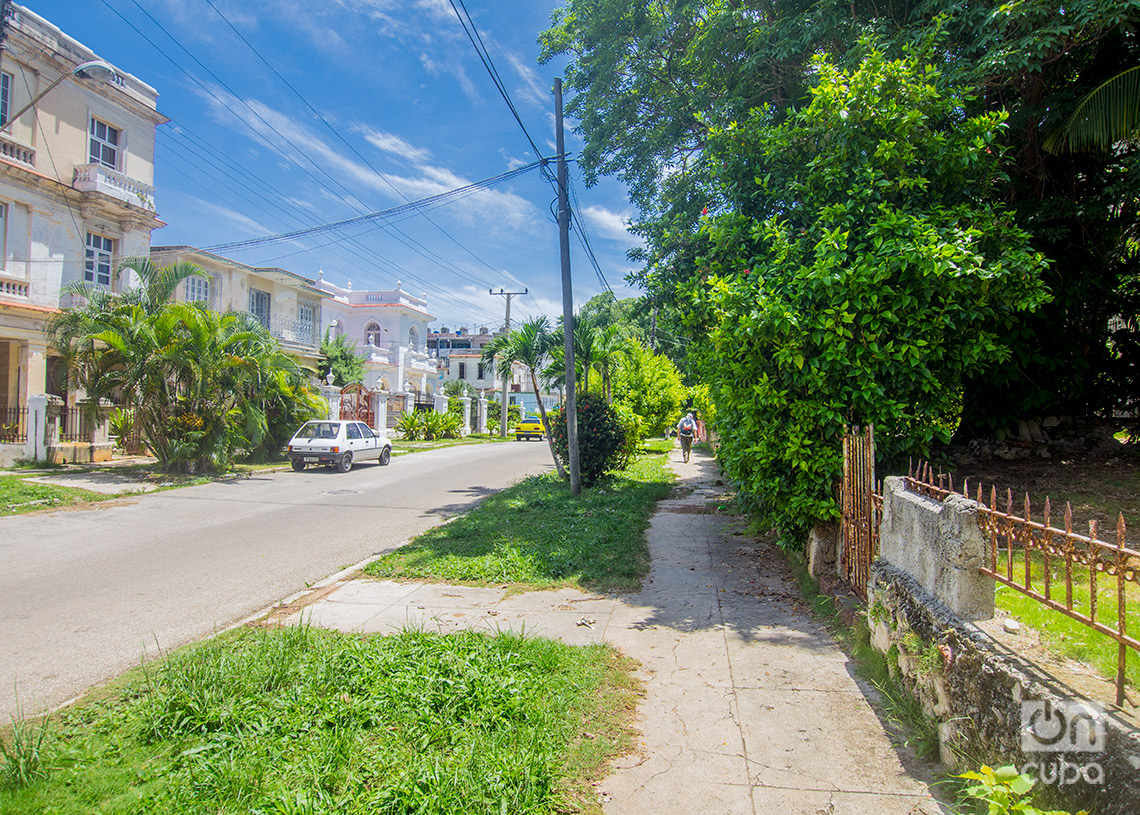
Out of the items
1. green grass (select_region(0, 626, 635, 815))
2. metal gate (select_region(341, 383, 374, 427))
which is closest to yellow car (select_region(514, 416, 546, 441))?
metal gate (select_region(341, 383, 374, 427))

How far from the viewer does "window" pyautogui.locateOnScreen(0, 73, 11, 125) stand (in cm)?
1783

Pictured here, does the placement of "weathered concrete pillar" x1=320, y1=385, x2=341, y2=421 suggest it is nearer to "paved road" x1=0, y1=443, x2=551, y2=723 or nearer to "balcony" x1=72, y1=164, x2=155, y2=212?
"balcony" x1=72, y1=164, x2=155, y2=212

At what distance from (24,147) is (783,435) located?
73.7 feet

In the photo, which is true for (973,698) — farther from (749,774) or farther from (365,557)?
(365,557)

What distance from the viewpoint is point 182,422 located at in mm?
16703

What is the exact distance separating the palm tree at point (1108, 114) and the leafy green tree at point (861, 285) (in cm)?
186

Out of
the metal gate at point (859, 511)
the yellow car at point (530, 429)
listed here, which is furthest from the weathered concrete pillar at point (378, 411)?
the metal gate at point (859, 511)

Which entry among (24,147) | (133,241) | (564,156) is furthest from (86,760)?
(133,241)

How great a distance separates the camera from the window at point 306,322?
1334 inches

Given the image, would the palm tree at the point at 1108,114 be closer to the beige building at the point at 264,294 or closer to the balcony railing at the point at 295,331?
the beige building at the point at 264,294

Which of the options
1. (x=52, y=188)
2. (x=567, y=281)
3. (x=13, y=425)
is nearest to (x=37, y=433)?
(x=13, y=425)

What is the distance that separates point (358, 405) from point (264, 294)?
22.5 feet

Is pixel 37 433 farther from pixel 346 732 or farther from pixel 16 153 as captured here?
pixel 346 732

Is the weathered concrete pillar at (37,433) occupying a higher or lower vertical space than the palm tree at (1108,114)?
lower
